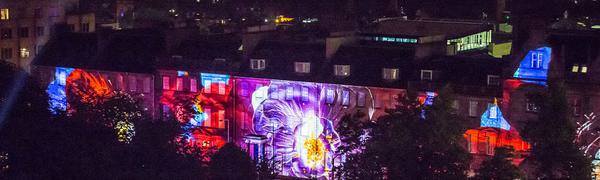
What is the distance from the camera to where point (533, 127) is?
79500 mm

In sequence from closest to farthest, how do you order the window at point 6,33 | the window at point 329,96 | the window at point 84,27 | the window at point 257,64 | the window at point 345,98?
the window at point 345,98 → the window at point 329,96 → the window at point 257,64 → the window at point 6,33 → the window at point 84,27

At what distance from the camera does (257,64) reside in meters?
107

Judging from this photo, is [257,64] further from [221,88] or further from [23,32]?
[23,32]

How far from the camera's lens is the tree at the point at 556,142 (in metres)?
78.0

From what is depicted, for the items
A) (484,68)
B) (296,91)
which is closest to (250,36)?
(296,91)

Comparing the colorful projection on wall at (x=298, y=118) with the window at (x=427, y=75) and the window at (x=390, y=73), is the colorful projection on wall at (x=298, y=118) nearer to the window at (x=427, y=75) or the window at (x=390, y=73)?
the window at (x=390, y=73)

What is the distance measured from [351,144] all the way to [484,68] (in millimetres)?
12427

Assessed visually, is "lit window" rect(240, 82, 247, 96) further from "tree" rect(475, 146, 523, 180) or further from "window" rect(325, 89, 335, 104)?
"tree" rect(475, 146, 523, 180)

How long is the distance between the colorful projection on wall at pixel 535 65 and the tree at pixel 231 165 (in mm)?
21805

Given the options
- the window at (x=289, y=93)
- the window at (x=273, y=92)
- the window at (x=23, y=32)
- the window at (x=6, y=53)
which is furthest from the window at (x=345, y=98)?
the window at (x=6, y=53)

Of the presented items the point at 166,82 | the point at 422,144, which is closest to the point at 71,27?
the point at 166,82

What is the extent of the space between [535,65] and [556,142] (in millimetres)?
14214

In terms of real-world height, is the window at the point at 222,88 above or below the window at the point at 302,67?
below

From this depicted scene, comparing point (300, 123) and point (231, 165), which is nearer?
point (231, 165)
